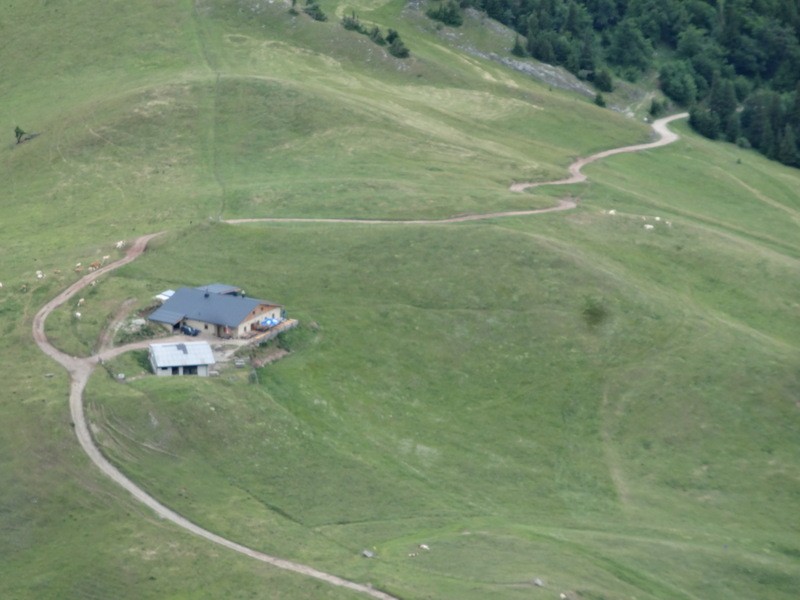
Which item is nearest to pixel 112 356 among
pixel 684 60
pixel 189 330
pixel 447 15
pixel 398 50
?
pixel 189 330

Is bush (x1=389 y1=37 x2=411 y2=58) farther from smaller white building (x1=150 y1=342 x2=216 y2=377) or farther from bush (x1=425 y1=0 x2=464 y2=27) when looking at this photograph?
smaller white building (x1=150 y1=342 x2=216 y2=377)

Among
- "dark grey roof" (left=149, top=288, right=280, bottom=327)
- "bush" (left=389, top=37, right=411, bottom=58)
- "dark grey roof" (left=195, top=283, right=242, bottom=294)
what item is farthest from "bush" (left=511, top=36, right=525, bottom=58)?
"dark grey roof" (left=149, top=288, right=280, bottom=327)

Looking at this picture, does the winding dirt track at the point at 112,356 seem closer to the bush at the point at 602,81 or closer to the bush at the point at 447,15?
the bush at the point at 602,81

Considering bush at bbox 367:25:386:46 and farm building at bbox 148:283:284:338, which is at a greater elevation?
bush at bbox 367:25:386:46

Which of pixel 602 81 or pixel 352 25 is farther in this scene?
pixel 602 81

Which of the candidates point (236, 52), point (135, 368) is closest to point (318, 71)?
point (236, 52)

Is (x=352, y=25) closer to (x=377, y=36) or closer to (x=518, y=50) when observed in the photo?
(x=377, y=36)
